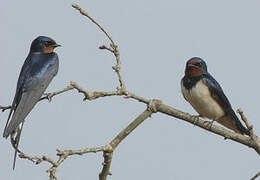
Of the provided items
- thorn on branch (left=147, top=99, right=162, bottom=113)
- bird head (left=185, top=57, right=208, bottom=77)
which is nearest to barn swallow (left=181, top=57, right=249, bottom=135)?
bird head (left=185, top=57, right=208, bottom=77)

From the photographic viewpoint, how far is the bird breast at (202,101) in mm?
4613

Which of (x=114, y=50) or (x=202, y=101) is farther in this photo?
(x=202, y=101)

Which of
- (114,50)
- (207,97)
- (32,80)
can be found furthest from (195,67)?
(114,50)

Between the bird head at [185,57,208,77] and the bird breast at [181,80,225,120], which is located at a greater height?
the bird head at [185,57,208,77]

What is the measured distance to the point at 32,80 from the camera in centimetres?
475

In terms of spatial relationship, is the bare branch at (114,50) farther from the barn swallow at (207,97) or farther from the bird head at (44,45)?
the bird head at (44,45)

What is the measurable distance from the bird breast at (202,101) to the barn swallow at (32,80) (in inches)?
47.4

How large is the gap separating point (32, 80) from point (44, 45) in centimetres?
74

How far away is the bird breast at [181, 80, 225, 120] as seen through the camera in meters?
4.61

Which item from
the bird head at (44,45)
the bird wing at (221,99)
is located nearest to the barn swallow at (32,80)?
the bird head at (44,45)

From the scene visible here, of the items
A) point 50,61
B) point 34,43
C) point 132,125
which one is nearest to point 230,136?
point 132,125

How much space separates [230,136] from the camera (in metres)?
3.10

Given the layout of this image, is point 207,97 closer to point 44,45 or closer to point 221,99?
point 221,99

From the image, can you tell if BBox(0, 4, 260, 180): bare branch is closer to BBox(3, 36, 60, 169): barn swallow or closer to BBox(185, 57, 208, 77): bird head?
BBox(3, 36, 60, 169): barn swallow
